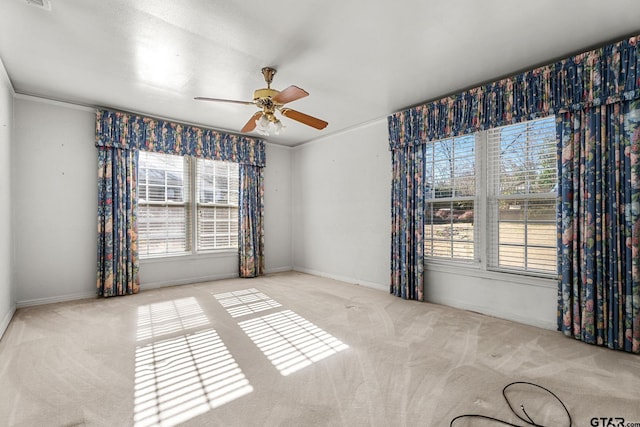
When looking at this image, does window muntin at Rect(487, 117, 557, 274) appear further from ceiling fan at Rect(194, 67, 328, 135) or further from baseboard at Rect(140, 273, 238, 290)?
baseboard at Rect(140, 273, 238, 290)

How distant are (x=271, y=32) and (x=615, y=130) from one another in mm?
3020

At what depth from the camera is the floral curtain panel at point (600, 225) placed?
2.53m

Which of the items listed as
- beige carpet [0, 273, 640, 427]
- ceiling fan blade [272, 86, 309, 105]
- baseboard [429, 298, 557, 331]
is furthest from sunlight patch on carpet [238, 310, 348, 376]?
ceiling fan blade [272, 86, 309, 105]

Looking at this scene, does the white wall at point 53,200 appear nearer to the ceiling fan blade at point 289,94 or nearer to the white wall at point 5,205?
the white wall at point 5,205

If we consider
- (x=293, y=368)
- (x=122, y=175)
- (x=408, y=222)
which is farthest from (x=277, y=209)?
(x=293, y=368)

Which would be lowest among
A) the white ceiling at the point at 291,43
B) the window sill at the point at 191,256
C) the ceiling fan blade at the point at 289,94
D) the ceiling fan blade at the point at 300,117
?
the window sill at the point at 191,256

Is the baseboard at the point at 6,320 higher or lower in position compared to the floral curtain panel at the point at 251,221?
lower

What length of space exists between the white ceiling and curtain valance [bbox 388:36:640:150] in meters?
0.12

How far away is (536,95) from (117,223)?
17.5 feet

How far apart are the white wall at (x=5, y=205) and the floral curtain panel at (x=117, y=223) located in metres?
0.90

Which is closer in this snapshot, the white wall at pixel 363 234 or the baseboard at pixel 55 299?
the white wall at pixel 363 234

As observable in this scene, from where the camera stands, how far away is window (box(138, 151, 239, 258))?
4.74 meters

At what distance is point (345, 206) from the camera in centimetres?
526

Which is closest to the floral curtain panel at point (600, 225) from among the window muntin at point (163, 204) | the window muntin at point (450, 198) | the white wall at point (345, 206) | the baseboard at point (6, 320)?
the window muntin at point (450, 198)
